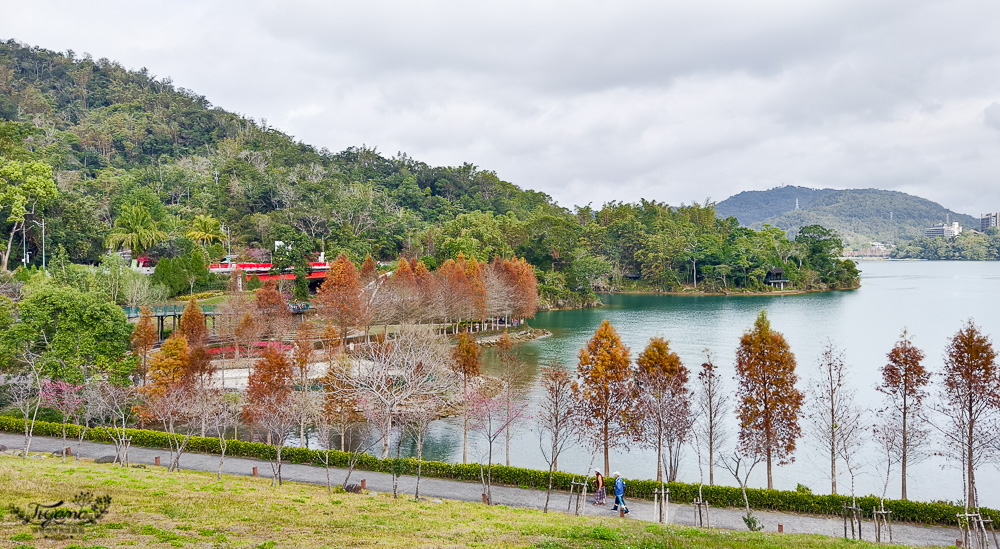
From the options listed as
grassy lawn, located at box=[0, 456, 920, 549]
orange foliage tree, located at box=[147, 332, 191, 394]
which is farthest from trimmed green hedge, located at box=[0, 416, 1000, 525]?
grassy lawn, located at box=[0, 456, 920, 549]

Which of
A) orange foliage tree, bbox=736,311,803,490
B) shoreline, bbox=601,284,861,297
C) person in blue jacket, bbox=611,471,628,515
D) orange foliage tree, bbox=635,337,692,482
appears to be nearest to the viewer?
person in blue jacket, bbox=611,471,628,515

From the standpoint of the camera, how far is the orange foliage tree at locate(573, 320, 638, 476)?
76.0 feet

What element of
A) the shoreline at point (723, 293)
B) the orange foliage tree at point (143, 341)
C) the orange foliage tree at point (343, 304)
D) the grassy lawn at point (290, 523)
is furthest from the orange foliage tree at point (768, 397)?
the shoreline at point (723, 293)

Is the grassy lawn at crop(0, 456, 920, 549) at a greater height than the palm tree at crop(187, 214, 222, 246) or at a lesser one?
lesser

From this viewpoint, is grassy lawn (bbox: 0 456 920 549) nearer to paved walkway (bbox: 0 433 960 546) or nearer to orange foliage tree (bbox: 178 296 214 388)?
paved walkway (bbox: 0 433 960 546)

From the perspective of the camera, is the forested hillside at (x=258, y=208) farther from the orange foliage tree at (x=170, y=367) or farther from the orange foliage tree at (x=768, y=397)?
the orange foliage tree at (x=768, y=397)

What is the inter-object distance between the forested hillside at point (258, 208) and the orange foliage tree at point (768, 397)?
4763 centimetres

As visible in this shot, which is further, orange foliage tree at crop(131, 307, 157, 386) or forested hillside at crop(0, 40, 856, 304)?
forested hillside at crop(0, 40, 856, 304)

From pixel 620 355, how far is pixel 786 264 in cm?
8636

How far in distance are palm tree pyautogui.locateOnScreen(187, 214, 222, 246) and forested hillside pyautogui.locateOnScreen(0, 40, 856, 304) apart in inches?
9.3

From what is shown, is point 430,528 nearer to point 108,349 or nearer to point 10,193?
point 108,349

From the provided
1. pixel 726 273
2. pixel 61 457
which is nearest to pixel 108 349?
pixel 61 457

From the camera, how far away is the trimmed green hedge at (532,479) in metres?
17.8

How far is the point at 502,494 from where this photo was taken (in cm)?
2017
